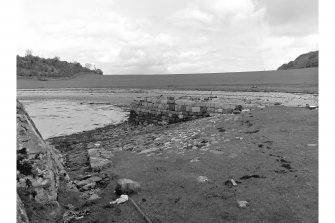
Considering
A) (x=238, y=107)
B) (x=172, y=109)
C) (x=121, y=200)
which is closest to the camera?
(x=121, y=200)

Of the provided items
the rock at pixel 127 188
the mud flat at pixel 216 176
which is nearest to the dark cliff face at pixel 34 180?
the mud flat at pixel 216 176

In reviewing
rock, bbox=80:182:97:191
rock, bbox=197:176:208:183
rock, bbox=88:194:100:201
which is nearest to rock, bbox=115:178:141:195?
rock, bbox=88:194:100:201

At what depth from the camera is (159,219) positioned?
16.6ft

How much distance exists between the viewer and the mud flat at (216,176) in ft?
16.9

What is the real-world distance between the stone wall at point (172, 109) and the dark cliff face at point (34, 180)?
1206 cm

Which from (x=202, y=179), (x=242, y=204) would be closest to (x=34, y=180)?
(x=202, y=179)

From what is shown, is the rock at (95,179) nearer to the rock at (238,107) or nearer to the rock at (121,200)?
the rock at (121,200)

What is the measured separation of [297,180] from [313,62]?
340 ft

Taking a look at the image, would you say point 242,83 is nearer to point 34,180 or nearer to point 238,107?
point 238,107

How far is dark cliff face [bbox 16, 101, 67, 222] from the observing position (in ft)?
15.3

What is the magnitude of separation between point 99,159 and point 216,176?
436cm

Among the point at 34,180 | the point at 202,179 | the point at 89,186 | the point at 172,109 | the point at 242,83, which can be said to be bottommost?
the point at 89,186

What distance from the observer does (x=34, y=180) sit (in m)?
5.03

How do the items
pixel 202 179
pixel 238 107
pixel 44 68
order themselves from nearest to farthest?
pixel 202 179 < pixel 238 107 < pixel 44 68
